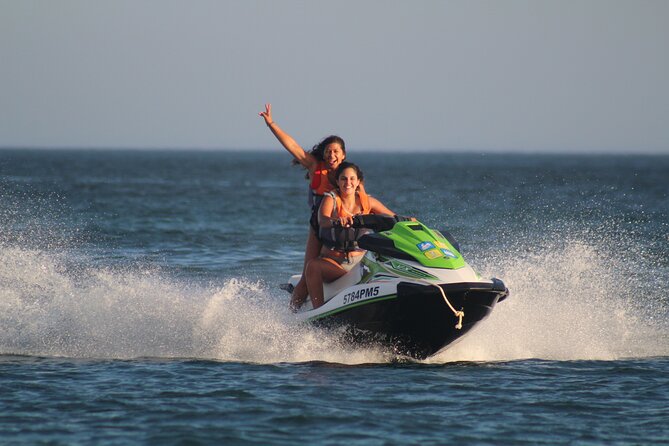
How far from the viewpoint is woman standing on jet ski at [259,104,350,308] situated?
8.55 metres

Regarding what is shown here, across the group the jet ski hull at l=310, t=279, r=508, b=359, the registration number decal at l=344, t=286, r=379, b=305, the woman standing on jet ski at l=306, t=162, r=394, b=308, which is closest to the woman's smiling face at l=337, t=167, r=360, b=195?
the woman standing on jet ski at l=306, t=162, r=394, b=308

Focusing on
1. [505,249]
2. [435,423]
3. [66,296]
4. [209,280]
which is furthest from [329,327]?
[505,249]

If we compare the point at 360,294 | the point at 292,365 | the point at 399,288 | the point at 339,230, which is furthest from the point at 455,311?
the point at 292,365

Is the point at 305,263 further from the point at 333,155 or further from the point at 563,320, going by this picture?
the point at 563,320

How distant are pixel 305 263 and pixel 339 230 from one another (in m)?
0.77

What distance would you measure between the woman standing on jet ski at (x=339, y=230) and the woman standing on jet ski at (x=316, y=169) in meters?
0.15

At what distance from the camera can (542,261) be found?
11375mm

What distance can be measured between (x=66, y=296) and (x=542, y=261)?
5.19 metres

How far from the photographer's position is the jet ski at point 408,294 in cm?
774

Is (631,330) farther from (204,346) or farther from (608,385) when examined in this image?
(204,346)

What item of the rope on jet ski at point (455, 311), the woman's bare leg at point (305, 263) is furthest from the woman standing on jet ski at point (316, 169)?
the rope on jet ski at point (455, 311)

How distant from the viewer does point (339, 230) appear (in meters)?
8.14

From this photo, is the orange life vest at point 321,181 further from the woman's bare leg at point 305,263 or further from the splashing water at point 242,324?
the splashing water at point 242,324

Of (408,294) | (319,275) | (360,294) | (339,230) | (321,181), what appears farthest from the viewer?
(321,181)
